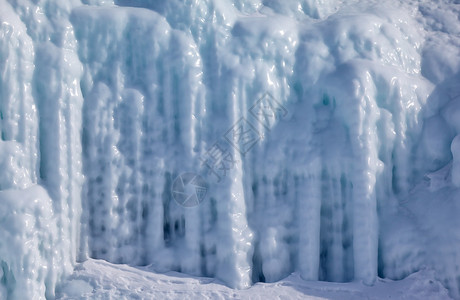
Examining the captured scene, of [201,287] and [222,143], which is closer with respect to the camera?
[201,287]

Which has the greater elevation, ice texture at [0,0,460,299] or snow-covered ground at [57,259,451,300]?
ice texture at [0,0,460,299]

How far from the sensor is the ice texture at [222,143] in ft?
17.0

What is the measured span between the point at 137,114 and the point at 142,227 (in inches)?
32.5

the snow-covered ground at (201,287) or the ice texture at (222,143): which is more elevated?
the ice texture at (222,143)

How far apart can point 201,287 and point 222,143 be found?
42.0 inches

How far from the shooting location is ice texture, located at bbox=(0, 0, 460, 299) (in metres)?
5.20

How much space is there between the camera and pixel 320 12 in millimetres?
6094

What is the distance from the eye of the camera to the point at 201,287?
5.19 meters

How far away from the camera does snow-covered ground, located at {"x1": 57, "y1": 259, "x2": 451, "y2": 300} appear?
5.11m

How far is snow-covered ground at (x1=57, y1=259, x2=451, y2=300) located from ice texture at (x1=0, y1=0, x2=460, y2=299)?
73 mm

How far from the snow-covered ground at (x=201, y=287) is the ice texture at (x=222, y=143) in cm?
7

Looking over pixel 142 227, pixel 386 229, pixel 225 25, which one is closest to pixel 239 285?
pixel 142 227

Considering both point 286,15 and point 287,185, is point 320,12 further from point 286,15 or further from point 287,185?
point 287,185

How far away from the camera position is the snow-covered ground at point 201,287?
5.11m
